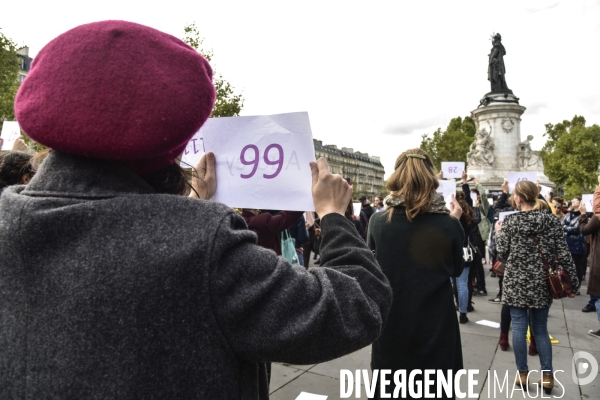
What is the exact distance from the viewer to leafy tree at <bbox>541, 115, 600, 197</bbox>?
144 feet

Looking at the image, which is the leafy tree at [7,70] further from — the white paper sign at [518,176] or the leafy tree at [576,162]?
the leafy tree at [576,162]

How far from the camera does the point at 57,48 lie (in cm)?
92

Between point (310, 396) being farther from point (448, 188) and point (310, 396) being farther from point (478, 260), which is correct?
point (478, 260)

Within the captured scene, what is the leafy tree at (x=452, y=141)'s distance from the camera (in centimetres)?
4962

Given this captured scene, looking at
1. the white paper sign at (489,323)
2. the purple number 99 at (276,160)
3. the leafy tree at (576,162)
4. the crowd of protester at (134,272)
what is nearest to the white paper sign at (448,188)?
the white paper sign at (489,323)

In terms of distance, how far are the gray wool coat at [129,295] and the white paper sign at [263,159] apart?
808 mm

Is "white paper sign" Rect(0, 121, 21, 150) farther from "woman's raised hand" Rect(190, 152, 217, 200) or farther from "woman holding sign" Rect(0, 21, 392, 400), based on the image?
"woman holding sign" Rect(0, 21, 392, 400)

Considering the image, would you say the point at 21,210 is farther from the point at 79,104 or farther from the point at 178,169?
the point at 178,169

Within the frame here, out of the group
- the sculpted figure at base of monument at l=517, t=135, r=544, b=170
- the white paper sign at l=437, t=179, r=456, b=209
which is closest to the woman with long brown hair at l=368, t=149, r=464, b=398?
the white paper sign at l=437, t=179, r=456, b=209

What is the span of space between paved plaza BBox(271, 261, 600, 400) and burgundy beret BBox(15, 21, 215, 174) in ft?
11.2

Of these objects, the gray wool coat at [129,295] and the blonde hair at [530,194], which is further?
the blonde hair at [530,194]

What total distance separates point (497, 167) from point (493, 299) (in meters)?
21.4

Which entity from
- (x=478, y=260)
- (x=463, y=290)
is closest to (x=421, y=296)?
(x=463, y=290)

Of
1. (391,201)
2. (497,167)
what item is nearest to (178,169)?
(391,201)
